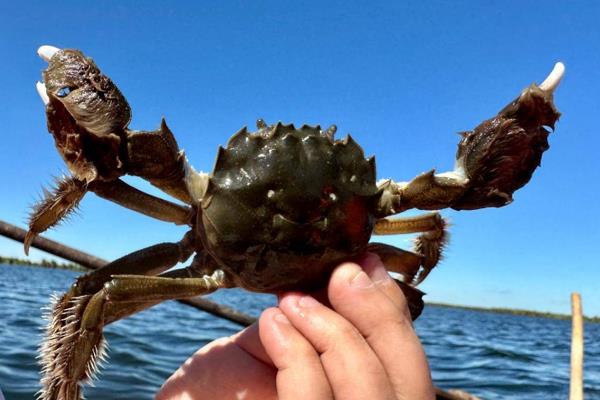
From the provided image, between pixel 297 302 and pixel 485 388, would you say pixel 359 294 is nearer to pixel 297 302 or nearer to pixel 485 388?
pixel 297 302

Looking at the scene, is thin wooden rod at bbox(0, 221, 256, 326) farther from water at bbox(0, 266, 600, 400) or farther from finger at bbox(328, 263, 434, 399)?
finger at bbox(328, 263, 434, 399)

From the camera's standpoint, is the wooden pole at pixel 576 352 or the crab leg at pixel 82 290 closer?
the crab leg at pixel 82 290

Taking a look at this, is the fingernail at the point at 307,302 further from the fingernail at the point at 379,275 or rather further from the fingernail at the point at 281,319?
the fingernail at the point at 379,275

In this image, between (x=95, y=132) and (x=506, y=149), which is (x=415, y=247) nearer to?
(x=506, y=149)

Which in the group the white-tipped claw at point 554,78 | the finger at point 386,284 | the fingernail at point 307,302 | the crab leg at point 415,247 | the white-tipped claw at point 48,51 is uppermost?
the white-tipped claw at point 554,78

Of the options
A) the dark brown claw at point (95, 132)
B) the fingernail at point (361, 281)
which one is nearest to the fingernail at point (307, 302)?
the fingernail at point (361, 281)

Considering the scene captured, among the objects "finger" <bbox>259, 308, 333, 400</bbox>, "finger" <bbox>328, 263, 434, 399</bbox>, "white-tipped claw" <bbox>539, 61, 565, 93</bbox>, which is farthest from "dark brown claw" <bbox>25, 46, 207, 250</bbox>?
"white-tipped claw" <bbox>539, 61, 565, 93</bbox>

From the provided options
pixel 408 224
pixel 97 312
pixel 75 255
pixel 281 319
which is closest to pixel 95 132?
pixel 97 312
